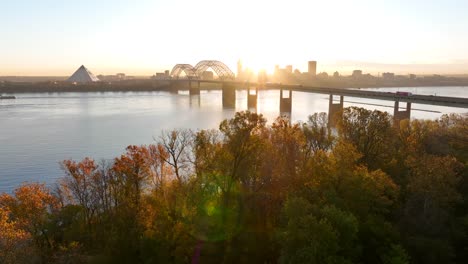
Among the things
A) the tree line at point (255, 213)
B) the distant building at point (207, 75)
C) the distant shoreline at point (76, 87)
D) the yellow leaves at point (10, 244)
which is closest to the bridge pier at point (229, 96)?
the distant shoreline at point (76, 87)

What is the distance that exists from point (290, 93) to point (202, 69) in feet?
337

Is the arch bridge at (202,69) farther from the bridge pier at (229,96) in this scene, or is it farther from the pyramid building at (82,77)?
the bridge pier at (229,96)

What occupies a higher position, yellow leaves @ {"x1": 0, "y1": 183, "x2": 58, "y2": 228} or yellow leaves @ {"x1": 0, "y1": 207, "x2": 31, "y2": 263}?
yellow leaves @ {"x1": 0, "y1": 207, "x2": 31, "y2": 263}

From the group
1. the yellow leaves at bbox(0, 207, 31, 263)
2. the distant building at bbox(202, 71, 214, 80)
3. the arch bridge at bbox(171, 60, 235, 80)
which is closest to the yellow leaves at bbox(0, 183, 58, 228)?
the yellow leaves at bbox(0, 207, 31, 263)

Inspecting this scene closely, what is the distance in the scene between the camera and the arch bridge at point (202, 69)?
165 meters

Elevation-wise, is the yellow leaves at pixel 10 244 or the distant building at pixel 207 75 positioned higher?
the distant building at pixel 207 75

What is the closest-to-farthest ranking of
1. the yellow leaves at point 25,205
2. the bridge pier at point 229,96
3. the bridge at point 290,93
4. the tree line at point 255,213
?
the tree line at point 255,213 < the yellow leaves at point 25,205 < the bridge at point 290,93 < the bridge pier at point 229,96

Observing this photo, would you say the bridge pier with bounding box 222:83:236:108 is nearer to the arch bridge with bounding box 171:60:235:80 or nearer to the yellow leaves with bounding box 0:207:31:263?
the arch bridge with bounding box 171:60:235:80

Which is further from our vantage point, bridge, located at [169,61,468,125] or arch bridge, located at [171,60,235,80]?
arch bridge, located at [171,60,235,80]

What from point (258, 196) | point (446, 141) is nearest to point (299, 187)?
point (258, 196)

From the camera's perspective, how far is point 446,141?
87.8 ft

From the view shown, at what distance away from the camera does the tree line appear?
43.0 feet

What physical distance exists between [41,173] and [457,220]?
2723 centimetres

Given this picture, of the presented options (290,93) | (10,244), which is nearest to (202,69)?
Result: (290,93)
